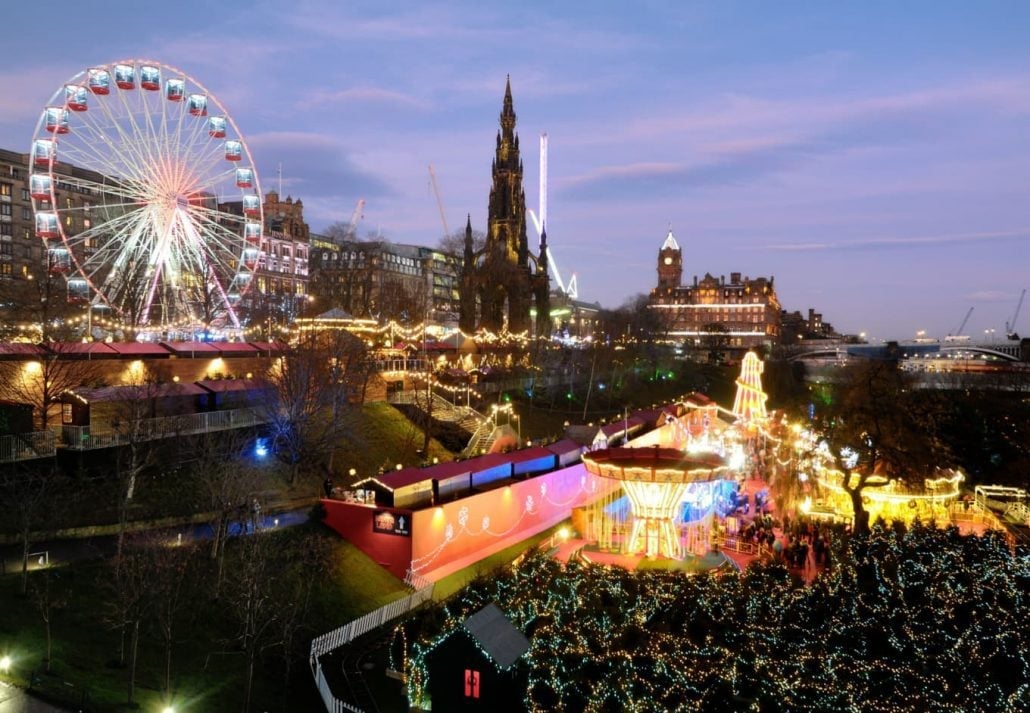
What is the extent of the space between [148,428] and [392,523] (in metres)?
8.59

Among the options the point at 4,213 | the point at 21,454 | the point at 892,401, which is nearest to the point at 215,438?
the point at 21,454

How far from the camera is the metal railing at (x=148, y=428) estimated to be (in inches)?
941

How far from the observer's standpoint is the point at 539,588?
1900 centimetres

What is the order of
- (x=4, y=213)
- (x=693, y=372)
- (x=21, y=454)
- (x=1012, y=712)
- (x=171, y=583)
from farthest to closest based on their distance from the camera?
1. (x=693, y=372)
2. (x=4, y=213)
3. (x=21, y=454)
4. (x=171, y=583)
5. (x=1012, y=712)

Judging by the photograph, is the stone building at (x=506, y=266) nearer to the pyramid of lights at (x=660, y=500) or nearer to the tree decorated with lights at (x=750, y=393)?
the tree decorated with lights at (x=750, y=393)

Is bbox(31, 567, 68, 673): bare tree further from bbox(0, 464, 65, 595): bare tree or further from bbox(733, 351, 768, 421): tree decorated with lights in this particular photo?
bbox(733, 351, 768, 421): tree decorated with lights

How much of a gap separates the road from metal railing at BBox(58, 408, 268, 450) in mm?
2914

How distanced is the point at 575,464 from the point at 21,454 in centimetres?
2087

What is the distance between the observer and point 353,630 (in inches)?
727

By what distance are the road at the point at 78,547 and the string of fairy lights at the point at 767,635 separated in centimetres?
679

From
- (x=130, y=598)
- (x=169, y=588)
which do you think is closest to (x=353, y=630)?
(x=169, y=588)

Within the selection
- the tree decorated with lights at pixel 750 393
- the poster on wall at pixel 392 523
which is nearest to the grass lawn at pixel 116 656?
the poster on wall at pixel 392 523

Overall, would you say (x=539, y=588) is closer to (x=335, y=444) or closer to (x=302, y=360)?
(x=335, y=444)

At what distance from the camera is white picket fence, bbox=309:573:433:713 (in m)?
15.2
